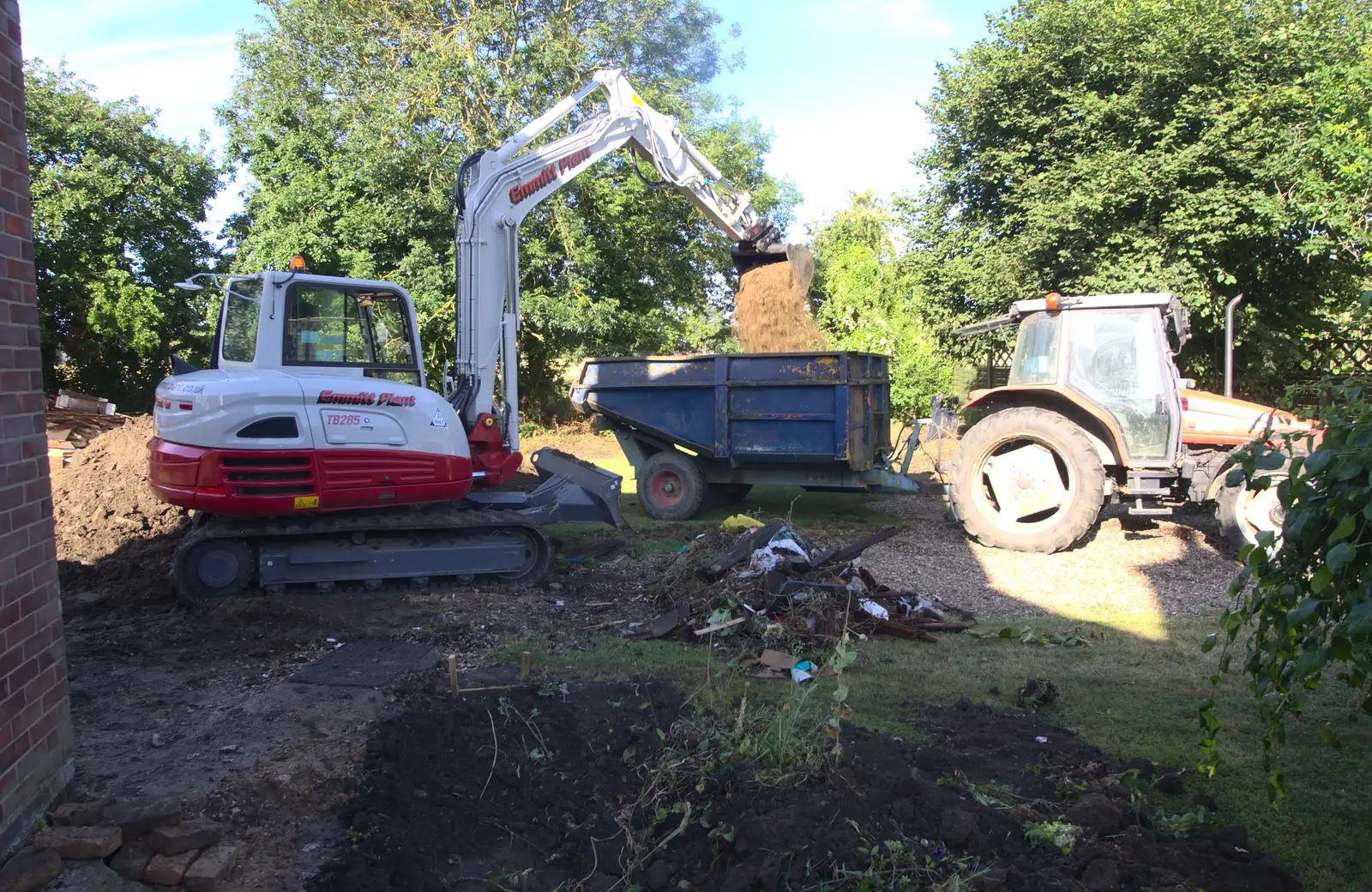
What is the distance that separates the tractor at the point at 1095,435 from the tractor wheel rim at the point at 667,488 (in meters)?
2.96

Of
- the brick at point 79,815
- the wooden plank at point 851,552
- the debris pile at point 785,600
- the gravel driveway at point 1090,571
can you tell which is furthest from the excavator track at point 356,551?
the brick at point 79,815

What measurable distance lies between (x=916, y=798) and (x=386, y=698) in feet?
9.13

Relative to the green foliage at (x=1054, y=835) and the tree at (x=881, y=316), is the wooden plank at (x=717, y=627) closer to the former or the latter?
the green foliage at (x=1054, y=835)

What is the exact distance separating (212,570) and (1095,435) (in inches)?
303

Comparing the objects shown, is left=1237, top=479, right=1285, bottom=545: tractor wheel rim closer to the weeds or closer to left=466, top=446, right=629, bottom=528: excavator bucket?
left=466, top=446, right=629, bottom=528: excavator bucket

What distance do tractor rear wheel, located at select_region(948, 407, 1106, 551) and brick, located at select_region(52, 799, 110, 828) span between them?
7350mm

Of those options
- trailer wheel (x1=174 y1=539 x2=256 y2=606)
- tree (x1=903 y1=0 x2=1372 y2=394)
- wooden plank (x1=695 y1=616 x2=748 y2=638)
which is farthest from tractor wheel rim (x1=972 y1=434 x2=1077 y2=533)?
tree (x1=903 y1=0 x2=1372 y2=394)

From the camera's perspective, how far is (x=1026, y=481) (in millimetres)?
8617

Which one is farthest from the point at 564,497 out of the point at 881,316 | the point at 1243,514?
the point at 881,316

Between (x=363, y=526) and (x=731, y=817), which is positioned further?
(x=363, y=526)

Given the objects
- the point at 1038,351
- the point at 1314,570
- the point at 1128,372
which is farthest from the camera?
the point at 1038,351

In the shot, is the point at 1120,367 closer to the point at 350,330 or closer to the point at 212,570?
the point at 350,330

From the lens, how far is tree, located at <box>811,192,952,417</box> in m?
21.1

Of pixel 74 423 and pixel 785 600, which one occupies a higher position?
pixel 74 423
